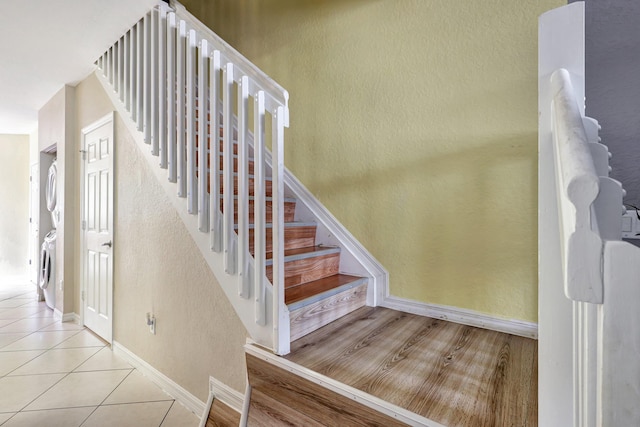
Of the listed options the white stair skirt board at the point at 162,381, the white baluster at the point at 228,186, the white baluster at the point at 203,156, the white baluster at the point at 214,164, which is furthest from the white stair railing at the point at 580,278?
the white stair skirt board at the point at 162,381

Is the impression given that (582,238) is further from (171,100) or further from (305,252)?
(171,100)

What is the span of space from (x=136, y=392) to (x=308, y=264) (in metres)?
1.48

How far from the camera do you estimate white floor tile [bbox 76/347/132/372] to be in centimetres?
232

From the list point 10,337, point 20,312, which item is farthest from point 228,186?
→ point 20,312

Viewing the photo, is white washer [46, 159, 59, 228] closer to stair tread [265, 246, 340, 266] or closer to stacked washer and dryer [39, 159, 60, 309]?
stacked washer and dryer [39, 159, 60, 309]

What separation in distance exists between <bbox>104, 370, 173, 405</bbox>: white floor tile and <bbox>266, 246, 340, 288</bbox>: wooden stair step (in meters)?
1.19

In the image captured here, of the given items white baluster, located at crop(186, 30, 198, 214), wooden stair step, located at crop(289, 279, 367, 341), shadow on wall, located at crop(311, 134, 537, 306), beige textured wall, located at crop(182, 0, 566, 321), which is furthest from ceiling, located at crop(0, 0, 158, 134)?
wooden stair step, located at crop(289, 279, 367, 341)

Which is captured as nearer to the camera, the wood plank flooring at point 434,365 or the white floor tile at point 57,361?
the wood plank flooring at point 434,365

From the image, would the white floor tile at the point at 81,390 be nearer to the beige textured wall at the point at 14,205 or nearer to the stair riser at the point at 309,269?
the stair riser at the point at 309,269

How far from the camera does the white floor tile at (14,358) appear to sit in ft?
7.47

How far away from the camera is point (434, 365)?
3.79 ft

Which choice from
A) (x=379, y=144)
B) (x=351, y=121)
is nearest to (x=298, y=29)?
(x=351, y=121)

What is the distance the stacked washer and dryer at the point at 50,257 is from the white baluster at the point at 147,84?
7.63ft

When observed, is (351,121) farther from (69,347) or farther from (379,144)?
(69,347)
